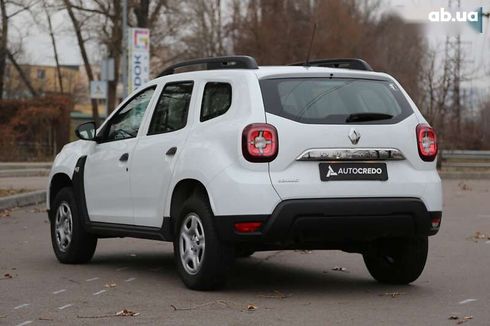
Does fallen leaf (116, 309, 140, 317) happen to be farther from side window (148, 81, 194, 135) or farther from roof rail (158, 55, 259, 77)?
roof rail (158, 55, 259, 77)

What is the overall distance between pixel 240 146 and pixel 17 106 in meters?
33.4

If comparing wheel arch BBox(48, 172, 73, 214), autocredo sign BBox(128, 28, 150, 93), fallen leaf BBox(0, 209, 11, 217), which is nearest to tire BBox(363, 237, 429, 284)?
wheel arch BBox(48, 172, 73, 214)

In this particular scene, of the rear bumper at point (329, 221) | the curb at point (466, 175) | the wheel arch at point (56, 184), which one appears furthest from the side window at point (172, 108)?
the curb at point (466, 175)

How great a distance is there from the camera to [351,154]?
7410 millimetres

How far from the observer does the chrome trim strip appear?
24.0ft

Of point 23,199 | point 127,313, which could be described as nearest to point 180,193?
point 127,313

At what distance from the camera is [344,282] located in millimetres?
8492

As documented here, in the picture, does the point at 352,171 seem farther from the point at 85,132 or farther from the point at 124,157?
the point at 85,132

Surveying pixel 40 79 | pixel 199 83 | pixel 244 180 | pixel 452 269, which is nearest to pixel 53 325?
pixel 244 180

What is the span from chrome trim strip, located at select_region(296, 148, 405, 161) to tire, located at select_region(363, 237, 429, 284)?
0.85 metres

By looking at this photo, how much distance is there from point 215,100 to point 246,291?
4.97ft

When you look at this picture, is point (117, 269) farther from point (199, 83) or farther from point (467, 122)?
point (467, 122)

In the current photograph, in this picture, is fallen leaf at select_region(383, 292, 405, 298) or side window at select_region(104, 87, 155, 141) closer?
fallen leaf at select_region(383, 292, 405, 298)

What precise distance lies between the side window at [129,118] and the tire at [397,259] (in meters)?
2.33
